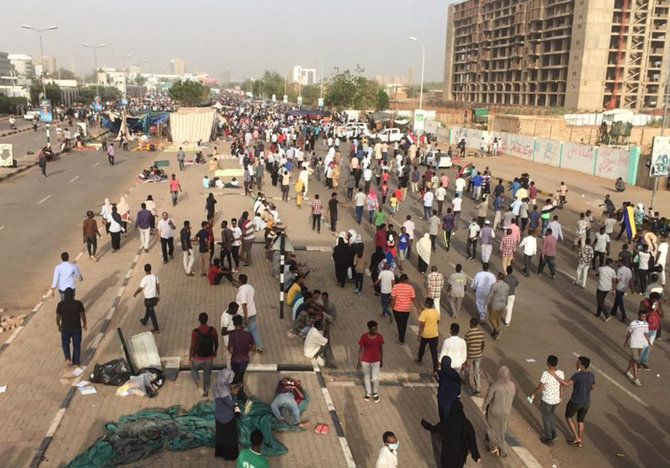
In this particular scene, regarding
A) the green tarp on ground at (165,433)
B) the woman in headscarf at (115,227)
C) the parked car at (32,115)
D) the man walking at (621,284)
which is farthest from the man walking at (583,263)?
the parked car at (32,115)

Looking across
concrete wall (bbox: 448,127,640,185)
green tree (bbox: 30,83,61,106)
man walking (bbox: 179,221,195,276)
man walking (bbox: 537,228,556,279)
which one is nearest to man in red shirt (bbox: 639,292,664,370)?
man walking (bbox: 537,228,556,279)

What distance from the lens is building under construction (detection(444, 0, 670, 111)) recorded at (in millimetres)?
77562

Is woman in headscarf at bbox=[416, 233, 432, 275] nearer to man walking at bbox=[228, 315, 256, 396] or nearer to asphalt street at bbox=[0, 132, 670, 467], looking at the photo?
asphalt street at bbox=[0, 132, 670, 467]

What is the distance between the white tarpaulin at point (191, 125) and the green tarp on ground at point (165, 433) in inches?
1658

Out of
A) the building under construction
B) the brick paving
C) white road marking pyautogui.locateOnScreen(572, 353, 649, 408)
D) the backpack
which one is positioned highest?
the building under construction

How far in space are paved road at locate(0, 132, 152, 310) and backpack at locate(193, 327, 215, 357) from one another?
261 inches

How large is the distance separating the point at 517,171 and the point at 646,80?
54.2 meters

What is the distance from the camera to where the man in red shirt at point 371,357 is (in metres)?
8.99

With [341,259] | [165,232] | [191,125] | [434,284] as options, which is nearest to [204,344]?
[434,284]

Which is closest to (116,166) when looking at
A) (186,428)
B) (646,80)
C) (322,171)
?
(322,171)

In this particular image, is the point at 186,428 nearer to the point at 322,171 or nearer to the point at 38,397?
the point at 38,397

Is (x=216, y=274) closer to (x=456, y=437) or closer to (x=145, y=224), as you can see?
(x=145, y=224)

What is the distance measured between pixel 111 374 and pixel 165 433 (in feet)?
7.25

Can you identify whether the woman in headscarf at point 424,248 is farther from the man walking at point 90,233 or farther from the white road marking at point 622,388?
the man walking at point 90,233
